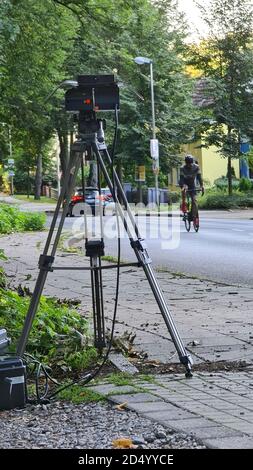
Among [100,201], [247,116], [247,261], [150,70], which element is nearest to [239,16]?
[247,116]

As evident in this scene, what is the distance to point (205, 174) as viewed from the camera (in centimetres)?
6819

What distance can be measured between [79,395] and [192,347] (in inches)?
69.2

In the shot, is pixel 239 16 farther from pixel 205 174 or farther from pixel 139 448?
pixel 139 448

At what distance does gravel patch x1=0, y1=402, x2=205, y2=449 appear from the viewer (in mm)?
4320

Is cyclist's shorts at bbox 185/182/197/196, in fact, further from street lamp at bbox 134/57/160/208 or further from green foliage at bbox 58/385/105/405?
street lamp at bbox 134/57/160/208

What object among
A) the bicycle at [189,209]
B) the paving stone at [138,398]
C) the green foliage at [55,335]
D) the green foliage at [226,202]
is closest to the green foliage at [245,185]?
the green foliage at [226,202]

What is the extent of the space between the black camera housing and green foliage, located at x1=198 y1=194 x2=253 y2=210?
38.6 m

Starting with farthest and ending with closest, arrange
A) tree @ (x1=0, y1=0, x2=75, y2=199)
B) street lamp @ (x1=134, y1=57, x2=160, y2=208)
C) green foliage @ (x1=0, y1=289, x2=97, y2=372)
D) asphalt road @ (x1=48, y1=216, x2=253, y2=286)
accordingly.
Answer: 1. street lamp @ (x1=134, y1=57, x2=160, y2=208)
2. tree @ (x1=0, y1=0, x2=75, y2=199)
3. asphalt road @ (x1=48, y1=216, x2=253, y2=286)
4. green foliage @ (x1=0, y1=289, x2=97, y2=372)

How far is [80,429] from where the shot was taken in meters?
4.62

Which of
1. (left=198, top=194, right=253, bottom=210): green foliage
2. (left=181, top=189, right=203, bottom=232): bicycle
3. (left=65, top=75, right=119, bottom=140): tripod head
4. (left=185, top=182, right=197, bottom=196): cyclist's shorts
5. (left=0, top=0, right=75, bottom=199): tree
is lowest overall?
(left=198, top=194, right=253, bottom=210): green foliage

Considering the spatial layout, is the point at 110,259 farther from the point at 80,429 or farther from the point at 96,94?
the point at 80,429

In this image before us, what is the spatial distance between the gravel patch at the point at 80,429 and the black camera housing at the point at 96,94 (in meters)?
1.75

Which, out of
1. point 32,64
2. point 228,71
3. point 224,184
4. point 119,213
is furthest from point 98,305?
point 224,184

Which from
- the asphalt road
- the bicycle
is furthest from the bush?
the bicycle
